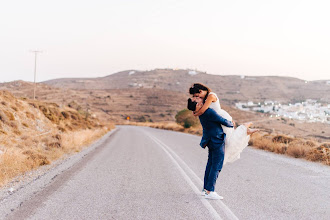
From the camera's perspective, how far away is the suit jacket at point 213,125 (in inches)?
258

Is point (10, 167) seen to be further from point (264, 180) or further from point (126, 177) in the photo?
point (264, 180)

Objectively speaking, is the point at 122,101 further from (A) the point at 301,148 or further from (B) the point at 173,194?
(B) the point at 173,194

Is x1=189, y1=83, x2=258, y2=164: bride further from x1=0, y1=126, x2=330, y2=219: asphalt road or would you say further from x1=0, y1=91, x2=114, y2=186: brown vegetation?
x1=0, y1=91, x2=114, y2=186: brown vegetation

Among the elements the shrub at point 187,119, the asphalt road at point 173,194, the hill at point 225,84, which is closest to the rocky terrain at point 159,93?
the hill at point 225,84

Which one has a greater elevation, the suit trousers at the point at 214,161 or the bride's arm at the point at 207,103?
the bride's arm at the point at 207,103

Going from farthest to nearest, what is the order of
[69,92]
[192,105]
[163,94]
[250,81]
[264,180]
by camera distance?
[250,81] → [163,94] → [69,92] → [264,180] → [192,105]

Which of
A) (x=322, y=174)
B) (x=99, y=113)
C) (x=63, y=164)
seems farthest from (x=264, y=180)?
(x=99, y=113)

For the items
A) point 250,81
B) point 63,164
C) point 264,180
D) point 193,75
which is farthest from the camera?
point 193,75

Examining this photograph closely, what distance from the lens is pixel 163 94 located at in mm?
109375

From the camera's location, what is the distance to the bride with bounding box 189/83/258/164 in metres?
6.57

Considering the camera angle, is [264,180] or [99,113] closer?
[264,180]

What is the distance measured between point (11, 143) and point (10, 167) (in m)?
5.17

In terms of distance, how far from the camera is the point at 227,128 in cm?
680

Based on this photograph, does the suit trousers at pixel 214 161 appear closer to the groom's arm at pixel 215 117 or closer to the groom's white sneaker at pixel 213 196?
the groom's white sneaker at pixel 213 196
